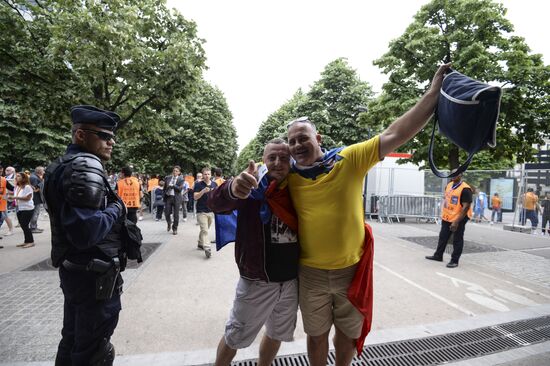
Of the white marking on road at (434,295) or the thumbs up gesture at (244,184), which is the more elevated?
the thumbs up gesture at (244,184)

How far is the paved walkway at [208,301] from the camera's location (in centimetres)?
310

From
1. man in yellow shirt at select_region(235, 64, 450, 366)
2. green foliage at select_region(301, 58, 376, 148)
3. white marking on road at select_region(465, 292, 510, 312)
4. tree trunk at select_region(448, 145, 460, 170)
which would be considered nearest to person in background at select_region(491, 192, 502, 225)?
tree trunk at select_region(448, 145, 460, 170)

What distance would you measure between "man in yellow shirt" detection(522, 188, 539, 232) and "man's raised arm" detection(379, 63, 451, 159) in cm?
1401

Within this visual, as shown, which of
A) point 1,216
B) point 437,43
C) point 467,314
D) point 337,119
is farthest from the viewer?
point 337,119

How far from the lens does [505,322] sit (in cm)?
389

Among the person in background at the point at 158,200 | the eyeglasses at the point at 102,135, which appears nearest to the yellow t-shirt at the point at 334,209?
the eyeglasses at the point at 102,135

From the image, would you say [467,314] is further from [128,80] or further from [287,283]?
[128,80]

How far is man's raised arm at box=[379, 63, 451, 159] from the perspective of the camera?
67.1 inches

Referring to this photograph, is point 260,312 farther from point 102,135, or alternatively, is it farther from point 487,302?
point 487,302

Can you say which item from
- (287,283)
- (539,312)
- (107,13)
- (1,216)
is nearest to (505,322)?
(539,312)

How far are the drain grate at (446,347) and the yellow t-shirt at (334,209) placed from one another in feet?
4.54

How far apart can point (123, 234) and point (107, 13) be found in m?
6.70

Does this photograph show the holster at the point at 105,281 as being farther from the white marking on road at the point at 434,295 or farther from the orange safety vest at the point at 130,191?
the orange safety vest at the point at 130,191

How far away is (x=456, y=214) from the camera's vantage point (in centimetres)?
663
